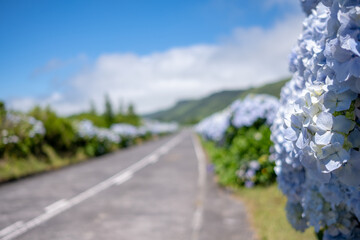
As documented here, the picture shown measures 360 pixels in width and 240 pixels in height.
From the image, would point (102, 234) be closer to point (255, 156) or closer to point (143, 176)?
point (255, 156)

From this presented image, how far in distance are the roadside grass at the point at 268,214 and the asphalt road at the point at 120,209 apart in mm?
210

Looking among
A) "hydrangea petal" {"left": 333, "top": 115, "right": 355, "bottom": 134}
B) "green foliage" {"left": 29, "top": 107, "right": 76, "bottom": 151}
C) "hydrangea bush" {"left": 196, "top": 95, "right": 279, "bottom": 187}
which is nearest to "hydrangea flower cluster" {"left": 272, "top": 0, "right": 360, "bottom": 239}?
"hydrangea petal" {"left": 333, "top": 115, "right": 355, "bottom": 134}

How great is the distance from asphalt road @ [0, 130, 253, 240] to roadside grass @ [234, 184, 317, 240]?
21 centimetres

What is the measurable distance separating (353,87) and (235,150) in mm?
6959

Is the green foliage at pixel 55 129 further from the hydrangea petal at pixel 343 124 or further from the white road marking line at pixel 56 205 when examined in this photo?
the hydrangea petal at pixel 343 124

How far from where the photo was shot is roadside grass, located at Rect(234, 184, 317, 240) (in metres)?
4.13

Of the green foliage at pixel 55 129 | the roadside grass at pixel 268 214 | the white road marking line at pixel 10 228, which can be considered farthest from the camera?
the green foliage at pixel 55 129

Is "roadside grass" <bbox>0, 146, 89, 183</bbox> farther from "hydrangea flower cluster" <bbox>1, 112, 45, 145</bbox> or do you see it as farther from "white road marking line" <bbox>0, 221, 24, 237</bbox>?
"white road marking line" <bbox>0, 221, 24, 237</bbox>

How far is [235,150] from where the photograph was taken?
822 centimetres

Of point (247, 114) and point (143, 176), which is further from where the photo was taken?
point (143, 176)

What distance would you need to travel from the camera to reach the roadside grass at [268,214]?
4.13m

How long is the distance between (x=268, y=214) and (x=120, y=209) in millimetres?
2863

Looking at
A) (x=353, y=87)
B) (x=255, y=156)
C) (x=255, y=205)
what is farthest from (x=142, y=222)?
(x=353, y=87)

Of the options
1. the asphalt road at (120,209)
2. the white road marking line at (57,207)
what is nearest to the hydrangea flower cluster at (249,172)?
the asphalt road at (120,209)
